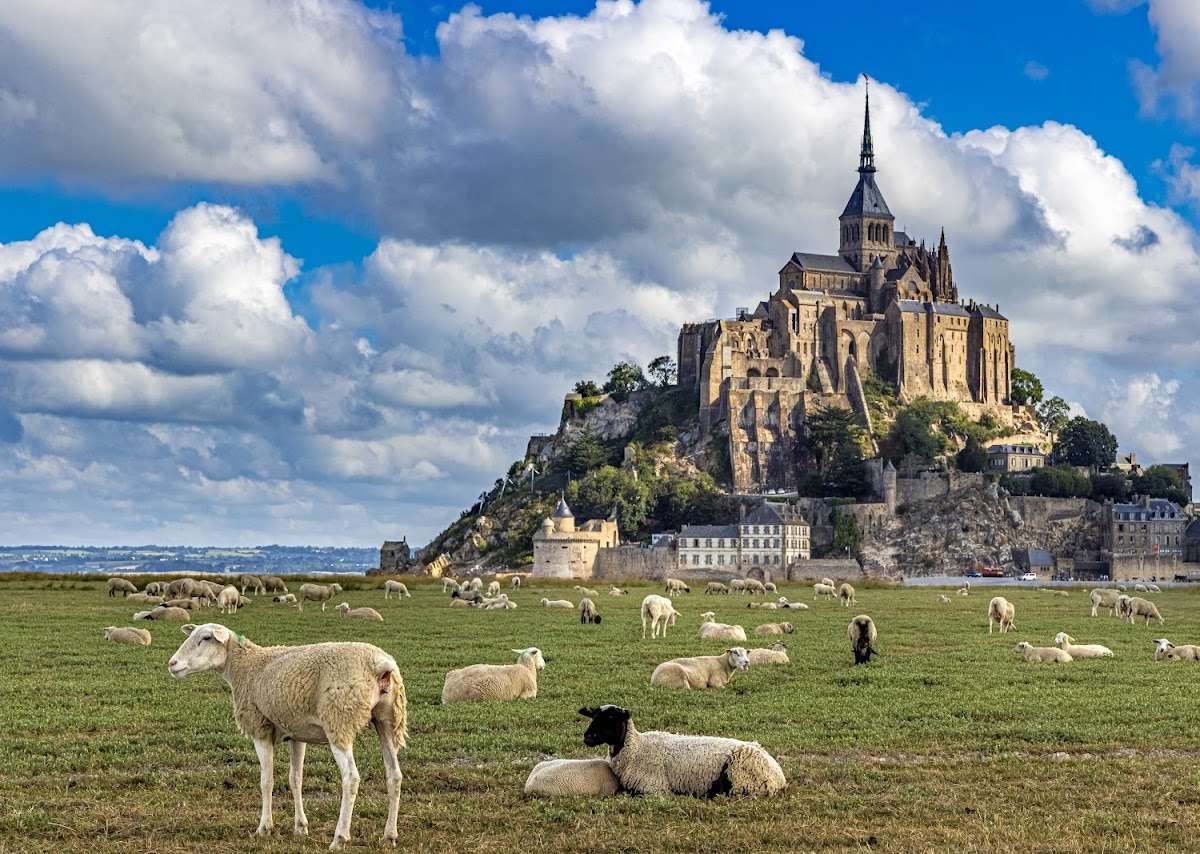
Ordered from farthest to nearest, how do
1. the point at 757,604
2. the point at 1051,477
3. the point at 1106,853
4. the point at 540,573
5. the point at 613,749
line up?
the point at 1051,477 < the point at 540,573 < the point at 757,604 < the point at 613,749 < the point at 1106,853

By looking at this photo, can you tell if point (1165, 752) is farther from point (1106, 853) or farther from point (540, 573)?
point (540, 573)

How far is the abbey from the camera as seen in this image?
144m

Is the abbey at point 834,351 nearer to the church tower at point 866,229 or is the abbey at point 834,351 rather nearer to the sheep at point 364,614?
the church tower at point 866,229

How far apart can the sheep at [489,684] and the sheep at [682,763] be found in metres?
7.39

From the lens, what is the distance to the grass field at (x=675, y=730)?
14422 mm

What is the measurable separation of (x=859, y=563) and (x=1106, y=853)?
114 m

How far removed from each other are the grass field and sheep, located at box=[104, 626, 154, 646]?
46 centimetres

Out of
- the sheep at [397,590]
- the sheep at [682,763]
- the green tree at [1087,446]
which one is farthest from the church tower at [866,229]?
the sheep at [682,763]

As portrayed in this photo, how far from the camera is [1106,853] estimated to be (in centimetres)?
1348

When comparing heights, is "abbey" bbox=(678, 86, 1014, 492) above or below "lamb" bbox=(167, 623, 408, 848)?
above

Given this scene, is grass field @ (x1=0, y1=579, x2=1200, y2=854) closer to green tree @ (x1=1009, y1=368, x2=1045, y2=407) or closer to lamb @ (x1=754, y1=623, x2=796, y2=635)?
lamb @ (x1=754, y1=623, x2=796, y2=635)

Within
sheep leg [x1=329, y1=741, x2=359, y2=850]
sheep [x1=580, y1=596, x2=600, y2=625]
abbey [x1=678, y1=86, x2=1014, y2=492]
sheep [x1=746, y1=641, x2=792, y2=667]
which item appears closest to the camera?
sheep leg [x1=329, y1=741, x2=359, y2=850]

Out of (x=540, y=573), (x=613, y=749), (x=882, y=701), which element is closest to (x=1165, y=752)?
(x=882, y=701)

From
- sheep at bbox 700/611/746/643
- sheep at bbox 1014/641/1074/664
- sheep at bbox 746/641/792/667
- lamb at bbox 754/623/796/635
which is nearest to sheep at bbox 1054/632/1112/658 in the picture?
sheep at bbox 1014/641/1074/664
